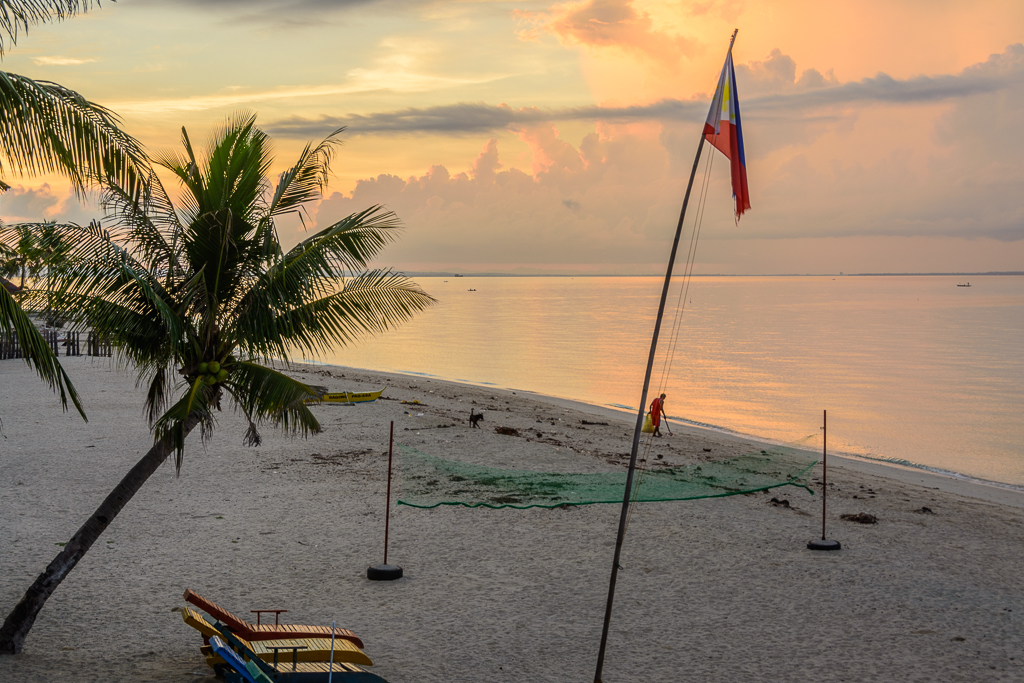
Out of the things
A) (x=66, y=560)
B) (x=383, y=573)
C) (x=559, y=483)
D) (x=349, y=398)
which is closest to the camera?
(x=66, y=560)

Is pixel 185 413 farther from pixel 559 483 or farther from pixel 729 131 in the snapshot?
pixel 559 483

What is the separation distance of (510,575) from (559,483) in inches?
189

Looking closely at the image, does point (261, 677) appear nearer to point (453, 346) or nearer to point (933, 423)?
point (933, 423)

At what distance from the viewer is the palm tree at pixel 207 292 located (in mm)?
7035

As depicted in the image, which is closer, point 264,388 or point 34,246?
point 34,246

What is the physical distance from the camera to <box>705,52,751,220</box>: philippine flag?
5504 mm

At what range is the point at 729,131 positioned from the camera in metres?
5.52

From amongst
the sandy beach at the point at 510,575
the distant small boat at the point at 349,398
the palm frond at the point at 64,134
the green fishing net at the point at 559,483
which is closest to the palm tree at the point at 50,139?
the palm frond at the point at 64,134

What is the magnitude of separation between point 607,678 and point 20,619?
5.04m

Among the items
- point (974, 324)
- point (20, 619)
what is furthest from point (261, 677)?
point (974, 324)

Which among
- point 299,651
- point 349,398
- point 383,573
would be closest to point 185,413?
point 299,651

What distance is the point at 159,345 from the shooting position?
7.25 meters

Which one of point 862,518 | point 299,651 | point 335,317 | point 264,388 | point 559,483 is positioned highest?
point 335,317

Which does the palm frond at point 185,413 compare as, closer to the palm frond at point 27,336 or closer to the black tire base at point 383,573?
the palm frond at point 27,336
